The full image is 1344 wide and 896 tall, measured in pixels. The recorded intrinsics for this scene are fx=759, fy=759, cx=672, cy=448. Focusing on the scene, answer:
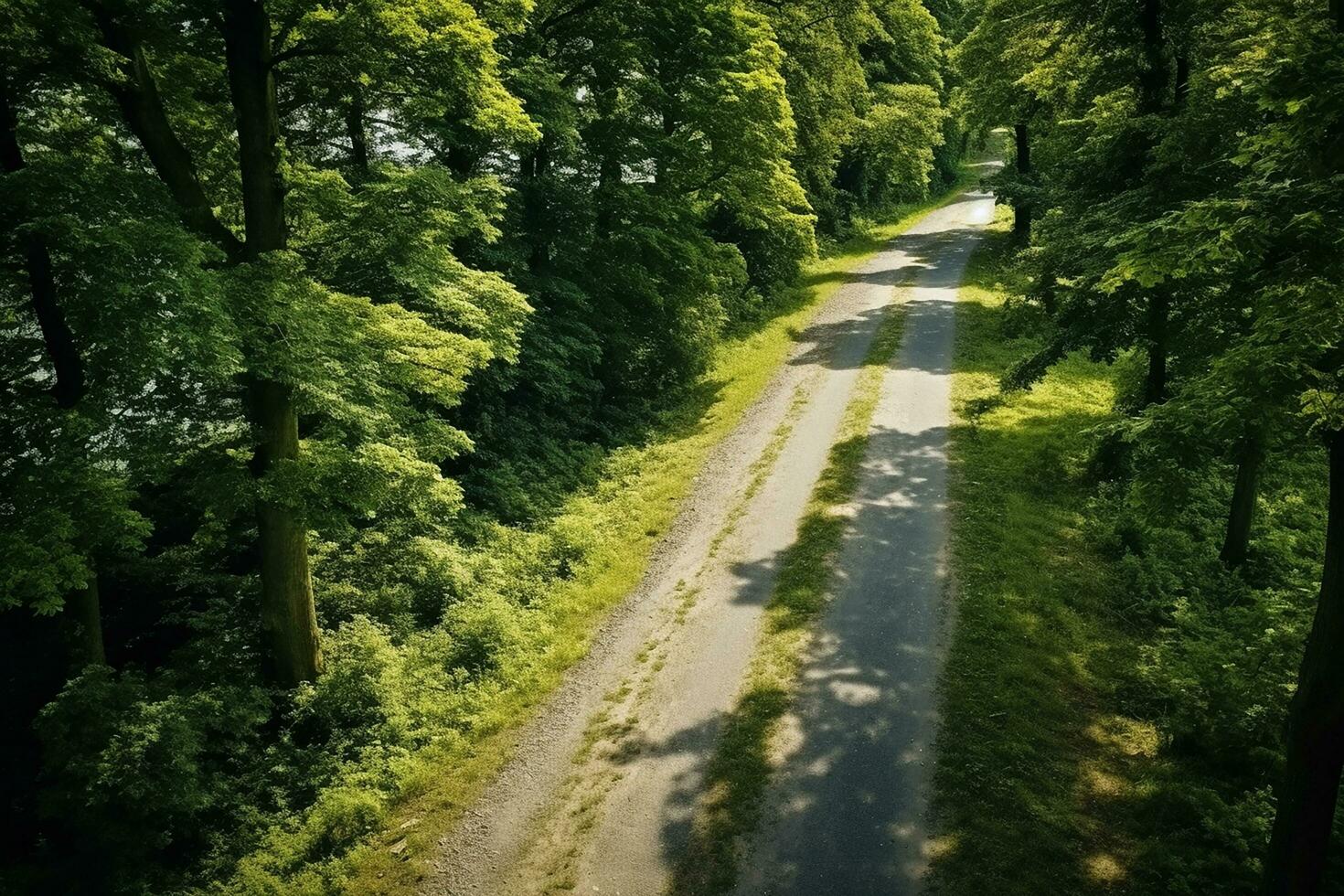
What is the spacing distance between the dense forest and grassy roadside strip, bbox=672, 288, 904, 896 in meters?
3.14

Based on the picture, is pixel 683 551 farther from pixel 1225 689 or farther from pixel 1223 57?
pixel 1223 57

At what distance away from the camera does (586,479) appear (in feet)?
55.4

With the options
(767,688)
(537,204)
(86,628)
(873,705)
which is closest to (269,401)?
(86,628)

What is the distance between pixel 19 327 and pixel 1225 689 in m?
15.7

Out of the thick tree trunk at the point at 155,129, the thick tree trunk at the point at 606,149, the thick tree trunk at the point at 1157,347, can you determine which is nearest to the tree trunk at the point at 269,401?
the thick tree trunk at the point at 155,129

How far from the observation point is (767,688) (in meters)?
10.7

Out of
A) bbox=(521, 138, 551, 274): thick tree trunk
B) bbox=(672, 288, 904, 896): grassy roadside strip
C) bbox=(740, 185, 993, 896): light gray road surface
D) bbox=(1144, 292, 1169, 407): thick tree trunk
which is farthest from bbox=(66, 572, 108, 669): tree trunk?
bbox=(1144, 292, 1169, 407): thick tree trunk

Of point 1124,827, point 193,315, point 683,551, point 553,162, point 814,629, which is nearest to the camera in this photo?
point 193,315

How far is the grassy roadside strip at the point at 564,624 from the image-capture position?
27.8 feet

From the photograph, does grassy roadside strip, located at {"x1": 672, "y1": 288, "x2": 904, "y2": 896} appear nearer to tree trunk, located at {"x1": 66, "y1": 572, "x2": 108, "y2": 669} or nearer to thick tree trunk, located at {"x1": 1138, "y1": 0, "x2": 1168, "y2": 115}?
tree trunk, located at {"x1": 66, "y1": 572, "x2": 108, "y2": 669}

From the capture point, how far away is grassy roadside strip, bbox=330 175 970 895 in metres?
8.47

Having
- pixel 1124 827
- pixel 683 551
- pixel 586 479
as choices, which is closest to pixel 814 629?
pixel 683 551

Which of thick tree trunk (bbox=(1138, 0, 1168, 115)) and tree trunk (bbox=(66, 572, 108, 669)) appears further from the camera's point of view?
thick tree trunk (bbox=(1138, 0, 1168, 115))

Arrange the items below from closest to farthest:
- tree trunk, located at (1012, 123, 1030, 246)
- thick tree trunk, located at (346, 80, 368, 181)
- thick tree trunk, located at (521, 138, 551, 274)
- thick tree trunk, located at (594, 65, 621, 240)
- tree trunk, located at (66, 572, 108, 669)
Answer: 1. tree trunk, located at (66, 572, 108, 669)
2. thick tree trunk, located at (346, 80, 368, 181)
3. thick tree trunk, located at (521, 138, 551, 274)
4. thick tree trunk, located at (594, 65, 621, 240)
5. tree trunk, located at (1012, 123, 1030, 246)
